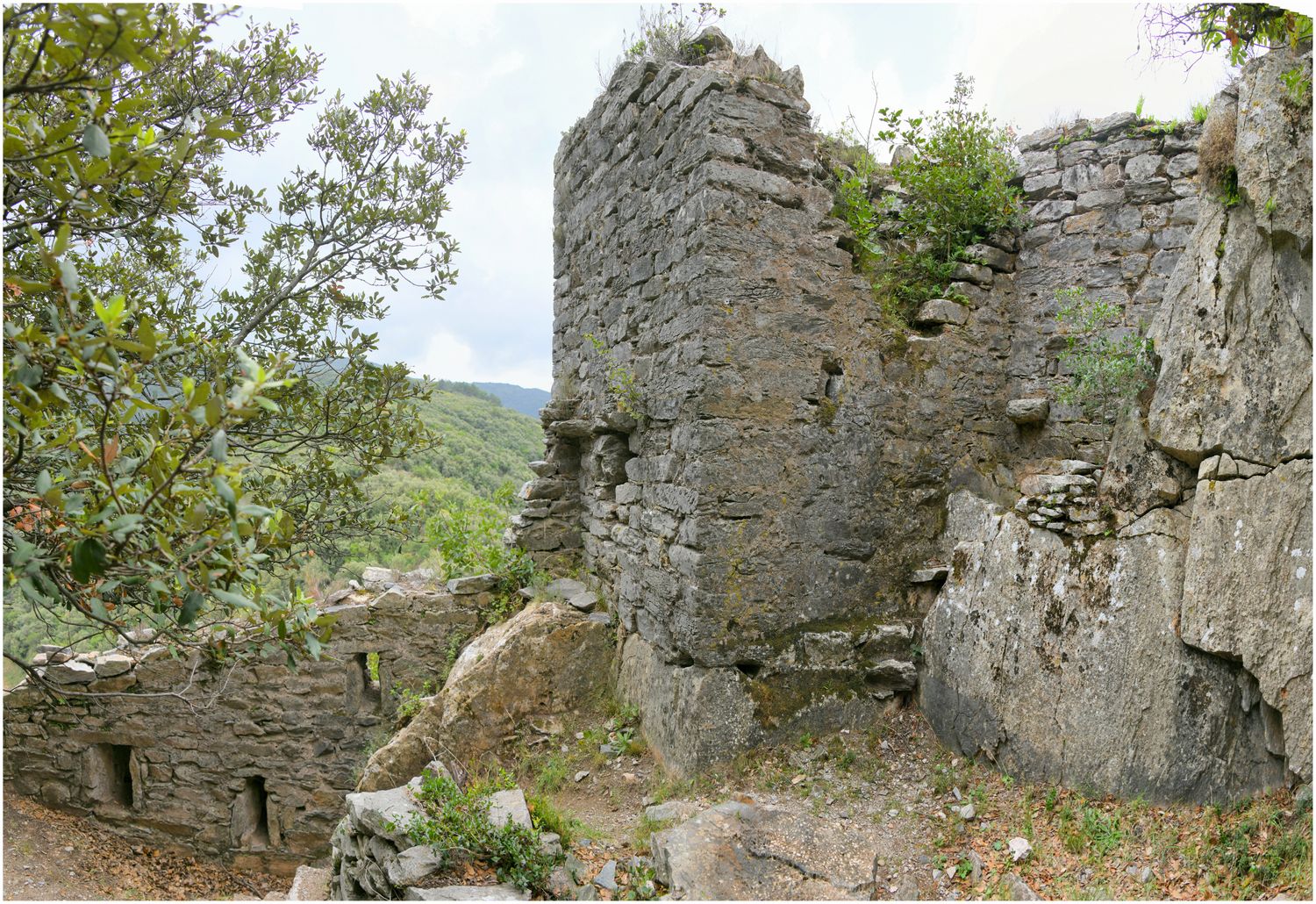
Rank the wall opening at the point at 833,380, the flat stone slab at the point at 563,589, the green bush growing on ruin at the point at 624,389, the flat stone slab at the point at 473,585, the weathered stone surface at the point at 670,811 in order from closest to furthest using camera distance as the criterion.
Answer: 1. the weathered stone surface at the point at 670,811
2. the wall opening at the point at 833,380
3. the green bush growing on ruin at the point at 624,389
4. the flat stone slab at the point at 563,589
5. the flat stone slab at the point at 473,585

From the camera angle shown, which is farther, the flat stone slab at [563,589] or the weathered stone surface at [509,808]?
the flat stone slab at [563,589]

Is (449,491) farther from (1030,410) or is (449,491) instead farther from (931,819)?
(931,819)

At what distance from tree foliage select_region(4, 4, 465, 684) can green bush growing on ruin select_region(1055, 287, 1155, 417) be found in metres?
4.06

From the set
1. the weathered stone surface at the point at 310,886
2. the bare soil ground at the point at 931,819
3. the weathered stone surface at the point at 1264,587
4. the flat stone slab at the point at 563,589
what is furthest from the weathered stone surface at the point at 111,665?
the weathered stone surface at the point at 1264,587

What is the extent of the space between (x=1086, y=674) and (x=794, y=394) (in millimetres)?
2063

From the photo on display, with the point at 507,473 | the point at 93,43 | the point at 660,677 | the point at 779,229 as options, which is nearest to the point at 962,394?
the point at 779,229

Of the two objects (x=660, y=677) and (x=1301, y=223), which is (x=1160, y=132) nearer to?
(x=1301, y=223)

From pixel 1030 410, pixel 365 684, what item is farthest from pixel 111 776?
pixel 1030 410

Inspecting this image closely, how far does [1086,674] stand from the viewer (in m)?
Answer: 3.89

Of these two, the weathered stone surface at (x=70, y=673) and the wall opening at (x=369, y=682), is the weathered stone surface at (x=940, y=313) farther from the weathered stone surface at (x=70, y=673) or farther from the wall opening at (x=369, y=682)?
the weathered stone surface at (x=70, y=673)

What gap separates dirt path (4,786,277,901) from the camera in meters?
5.82

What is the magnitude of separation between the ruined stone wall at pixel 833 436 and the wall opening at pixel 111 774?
5.02 meters

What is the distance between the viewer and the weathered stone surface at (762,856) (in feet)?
11.5

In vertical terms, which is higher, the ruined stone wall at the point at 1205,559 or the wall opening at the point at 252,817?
the ruined stone wall at the point at 1205,559
